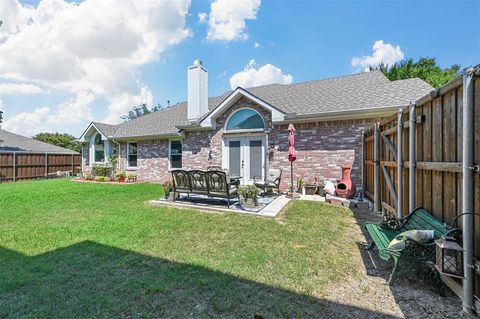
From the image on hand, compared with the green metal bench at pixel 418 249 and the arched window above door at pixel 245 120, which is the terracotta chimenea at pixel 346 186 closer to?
the arched window above door at pixel 245 120

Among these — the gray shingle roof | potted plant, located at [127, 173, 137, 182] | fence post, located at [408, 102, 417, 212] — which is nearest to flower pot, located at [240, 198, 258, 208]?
fence post, located at [408, 102, 417, 212]

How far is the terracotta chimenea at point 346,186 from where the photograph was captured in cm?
816

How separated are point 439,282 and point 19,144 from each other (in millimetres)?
29747

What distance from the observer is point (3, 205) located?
25.3 ft

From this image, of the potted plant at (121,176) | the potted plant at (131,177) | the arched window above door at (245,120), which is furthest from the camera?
Answer: the potted plant at (131,177)

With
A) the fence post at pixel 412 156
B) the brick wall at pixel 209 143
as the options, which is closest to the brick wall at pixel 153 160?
the brick wall at pixel 209 143

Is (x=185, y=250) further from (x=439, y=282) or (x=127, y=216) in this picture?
(x=439, y=282)

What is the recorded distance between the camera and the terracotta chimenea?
8.16m

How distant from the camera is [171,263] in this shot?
3.53 metres

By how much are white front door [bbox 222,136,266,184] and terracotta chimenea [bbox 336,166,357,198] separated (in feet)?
11.2

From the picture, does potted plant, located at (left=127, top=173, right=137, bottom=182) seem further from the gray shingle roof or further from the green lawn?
the green lawn

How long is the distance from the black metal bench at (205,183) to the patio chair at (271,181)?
1565mm

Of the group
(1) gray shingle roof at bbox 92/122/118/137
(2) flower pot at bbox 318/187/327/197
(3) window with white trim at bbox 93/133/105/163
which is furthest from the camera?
(3) window with white trim at bbox 93/133/105/163

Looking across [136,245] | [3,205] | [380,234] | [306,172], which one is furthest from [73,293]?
[306,172]
